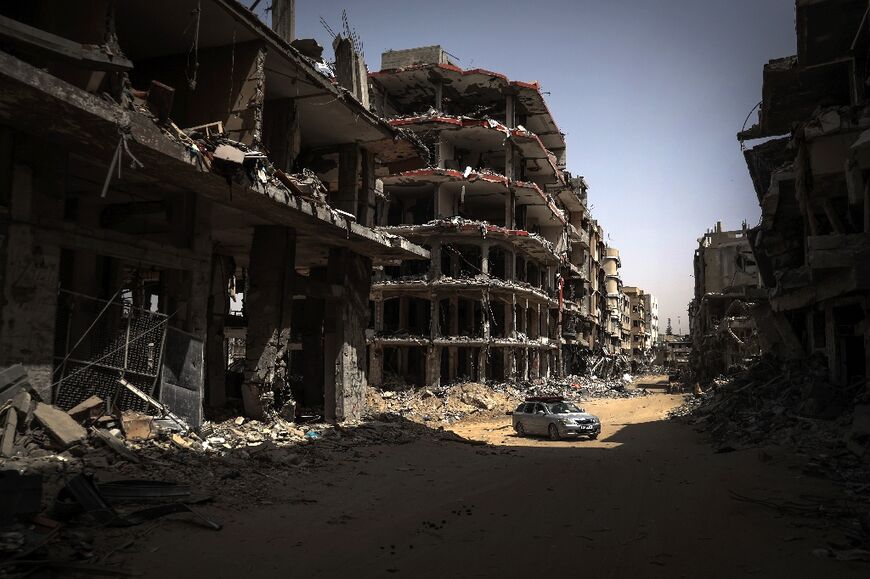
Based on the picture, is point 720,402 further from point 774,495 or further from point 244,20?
point 244,20

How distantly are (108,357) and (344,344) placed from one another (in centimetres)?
802

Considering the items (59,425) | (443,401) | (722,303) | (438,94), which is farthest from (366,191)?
(722,303)

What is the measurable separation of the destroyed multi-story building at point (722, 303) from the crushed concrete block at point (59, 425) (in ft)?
125

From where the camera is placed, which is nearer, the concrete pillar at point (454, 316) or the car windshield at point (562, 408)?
the car windshield at point (562, 408)

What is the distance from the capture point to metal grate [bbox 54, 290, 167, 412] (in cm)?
965

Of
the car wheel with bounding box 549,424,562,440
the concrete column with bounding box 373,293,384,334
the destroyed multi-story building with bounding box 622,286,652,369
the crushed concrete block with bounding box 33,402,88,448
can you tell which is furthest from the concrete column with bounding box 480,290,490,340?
the destroyed multi-story building with bounding box 622,286,652,369

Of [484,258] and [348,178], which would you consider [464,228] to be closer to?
[484,258]

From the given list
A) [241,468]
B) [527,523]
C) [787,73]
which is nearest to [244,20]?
[241,468]

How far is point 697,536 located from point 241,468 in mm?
7148

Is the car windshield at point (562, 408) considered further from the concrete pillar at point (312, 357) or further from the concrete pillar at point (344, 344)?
the concrete pillar at point (312, 357)

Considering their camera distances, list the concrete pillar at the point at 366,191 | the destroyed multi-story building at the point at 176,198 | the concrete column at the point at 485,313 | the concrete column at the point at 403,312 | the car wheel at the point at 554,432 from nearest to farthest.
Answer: the destroyed multi-story building at the point at 176,198 < the concrete pillar at the point at 366,191 < the car wheel at the point at 554,432 < the concrete column at the point at 485,313 < the concrete column at the point at 403,312

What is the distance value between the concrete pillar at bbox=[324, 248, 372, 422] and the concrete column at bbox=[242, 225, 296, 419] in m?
2.57

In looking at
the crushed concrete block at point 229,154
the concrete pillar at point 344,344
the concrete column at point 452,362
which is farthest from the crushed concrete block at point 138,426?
the concrete column at point 452,362

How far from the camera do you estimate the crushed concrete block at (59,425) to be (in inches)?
327
